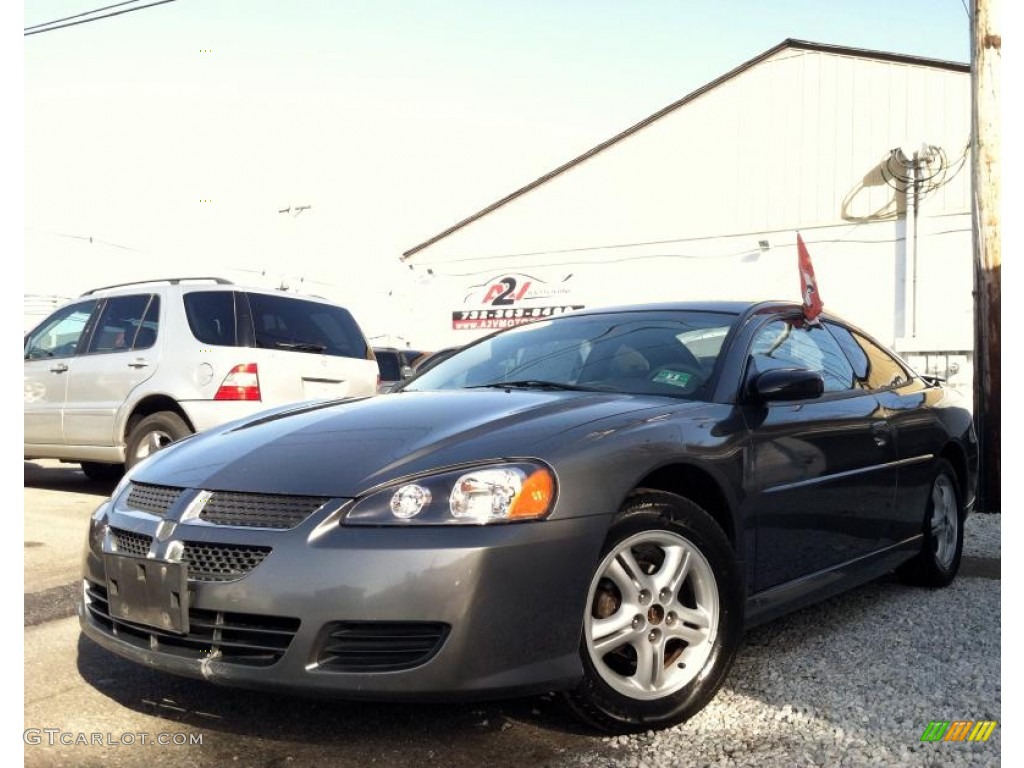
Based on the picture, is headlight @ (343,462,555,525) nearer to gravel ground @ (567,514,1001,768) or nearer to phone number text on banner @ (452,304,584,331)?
gravel ground @ (567,514,1001,768)

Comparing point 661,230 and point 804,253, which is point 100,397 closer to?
point 804,253

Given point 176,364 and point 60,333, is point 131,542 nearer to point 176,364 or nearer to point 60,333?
point 176,364

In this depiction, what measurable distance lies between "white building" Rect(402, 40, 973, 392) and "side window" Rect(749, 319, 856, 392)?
13.9m

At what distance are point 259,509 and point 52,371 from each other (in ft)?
21.0

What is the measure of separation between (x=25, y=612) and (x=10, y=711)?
1.56 m

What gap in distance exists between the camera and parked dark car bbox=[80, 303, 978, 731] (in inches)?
102

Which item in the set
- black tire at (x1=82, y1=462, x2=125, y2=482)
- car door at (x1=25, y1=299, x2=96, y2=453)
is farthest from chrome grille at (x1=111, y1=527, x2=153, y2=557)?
black tire at (x1=82, y1=462, x2=125, y2=482)

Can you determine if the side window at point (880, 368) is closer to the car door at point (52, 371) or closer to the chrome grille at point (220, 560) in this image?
the chrome grille at point (220, 560)

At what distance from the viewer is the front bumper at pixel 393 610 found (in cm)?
258

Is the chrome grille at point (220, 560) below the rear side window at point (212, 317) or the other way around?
below

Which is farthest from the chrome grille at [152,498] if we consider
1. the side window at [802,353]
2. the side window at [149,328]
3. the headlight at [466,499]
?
the side window at [149,328]

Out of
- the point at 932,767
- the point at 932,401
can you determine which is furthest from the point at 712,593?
the point at 932,401

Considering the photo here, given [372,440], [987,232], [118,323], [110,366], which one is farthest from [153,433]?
[987,232]

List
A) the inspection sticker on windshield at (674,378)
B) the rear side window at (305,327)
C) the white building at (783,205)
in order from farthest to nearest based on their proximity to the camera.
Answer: the white building at (783,205)
the rear side window at (305,327)
the inspection sticker on windshield at (674,378)
